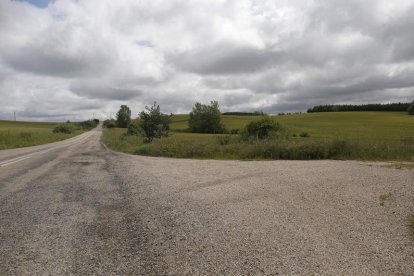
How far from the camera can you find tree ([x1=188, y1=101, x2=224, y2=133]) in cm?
8275

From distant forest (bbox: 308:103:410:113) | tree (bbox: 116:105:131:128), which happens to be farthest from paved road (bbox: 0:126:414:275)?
distant forest (bbox: 308:103:410:113)

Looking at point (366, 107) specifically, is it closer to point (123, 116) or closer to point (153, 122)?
point (123, 116)

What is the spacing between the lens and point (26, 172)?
1120cm

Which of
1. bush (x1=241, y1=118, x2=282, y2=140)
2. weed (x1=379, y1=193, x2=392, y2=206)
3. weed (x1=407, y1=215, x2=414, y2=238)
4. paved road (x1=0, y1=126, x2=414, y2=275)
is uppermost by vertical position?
bush (x1=241, y1=118, x2=282, y2=140)

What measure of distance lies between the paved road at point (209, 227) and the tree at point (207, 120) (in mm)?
74208

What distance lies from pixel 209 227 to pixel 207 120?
256 feet

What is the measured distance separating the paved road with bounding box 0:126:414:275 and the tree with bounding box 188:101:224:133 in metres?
74.2

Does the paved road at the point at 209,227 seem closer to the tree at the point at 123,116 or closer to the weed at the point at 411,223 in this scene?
the weed at the point at 411,223

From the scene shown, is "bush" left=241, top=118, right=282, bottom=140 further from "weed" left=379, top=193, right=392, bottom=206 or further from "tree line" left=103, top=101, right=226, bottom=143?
"weed" left=379, top=193, right=392, bottom=206

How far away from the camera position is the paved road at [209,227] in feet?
12.2

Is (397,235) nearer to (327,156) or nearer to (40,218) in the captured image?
(40,218)

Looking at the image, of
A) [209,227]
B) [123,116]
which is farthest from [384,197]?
[123,116]

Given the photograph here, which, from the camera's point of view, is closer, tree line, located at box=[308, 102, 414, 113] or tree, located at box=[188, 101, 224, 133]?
tree, located at box=[188, 101, 224, 133]

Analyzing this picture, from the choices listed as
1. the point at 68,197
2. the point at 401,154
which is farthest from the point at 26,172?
the point at 401,154
